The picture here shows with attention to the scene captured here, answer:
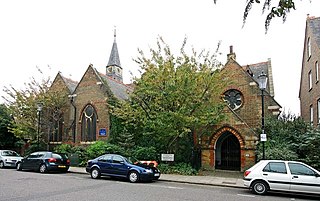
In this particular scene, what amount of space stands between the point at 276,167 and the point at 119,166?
770cm

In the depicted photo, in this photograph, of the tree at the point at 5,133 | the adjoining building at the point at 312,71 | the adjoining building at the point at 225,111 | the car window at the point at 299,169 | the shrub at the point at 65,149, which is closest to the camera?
the car window at the point at 299,169

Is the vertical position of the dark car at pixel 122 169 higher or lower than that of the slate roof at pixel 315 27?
lower

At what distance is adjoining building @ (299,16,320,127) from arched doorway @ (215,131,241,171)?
538cm

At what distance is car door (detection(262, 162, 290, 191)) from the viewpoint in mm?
11297

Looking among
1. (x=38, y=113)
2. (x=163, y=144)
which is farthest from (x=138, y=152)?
(x=38, y=113)

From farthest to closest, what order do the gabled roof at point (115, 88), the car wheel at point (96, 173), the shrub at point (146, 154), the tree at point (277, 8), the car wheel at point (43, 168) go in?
the gabled roof at point (115, 88), the shrub at point (146, 154), the car wheel at point (43, 168), the car wheel at point (96, 173), the tree at point (277, 8)

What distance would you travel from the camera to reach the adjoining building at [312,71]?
68.5 feet

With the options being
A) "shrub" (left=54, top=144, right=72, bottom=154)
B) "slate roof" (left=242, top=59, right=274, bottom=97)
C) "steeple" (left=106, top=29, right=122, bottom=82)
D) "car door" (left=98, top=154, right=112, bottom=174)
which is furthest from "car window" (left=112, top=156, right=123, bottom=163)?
"steeple" (left=106, top=29, right=122, bottom=82)

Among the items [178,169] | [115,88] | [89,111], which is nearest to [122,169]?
[178,169]

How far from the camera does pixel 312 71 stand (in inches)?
888

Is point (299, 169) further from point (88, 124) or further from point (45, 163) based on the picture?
point (88, 124)

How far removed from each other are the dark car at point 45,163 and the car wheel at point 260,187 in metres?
12.2

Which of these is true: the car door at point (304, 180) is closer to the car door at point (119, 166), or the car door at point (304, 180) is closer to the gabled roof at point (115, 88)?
the car door at point (119, 166)

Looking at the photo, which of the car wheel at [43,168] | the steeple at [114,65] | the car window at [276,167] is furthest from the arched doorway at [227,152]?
the steeple at [114,65]
